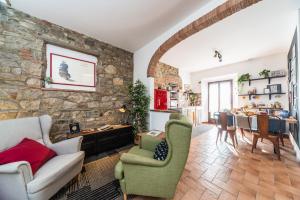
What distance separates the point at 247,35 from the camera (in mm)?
3221

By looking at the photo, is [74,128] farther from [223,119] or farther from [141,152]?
[223,119]

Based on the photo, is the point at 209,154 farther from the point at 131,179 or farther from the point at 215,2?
the point at 215,2

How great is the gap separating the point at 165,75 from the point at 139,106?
2.44 metres

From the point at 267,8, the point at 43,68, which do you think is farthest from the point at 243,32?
the point at 43,68

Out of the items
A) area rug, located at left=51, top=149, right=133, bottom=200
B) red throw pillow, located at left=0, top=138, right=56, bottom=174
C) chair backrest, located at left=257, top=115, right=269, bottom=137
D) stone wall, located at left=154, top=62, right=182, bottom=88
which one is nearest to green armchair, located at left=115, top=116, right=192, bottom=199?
area rug, located at left=51, top=149, right=133, bottom=200

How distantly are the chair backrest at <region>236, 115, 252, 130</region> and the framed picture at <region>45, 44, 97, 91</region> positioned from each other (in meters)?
4.08

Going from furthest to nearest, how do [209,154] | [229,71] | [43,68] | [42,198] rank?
[229,71] < [209,154] < [43,68] < [42,198]

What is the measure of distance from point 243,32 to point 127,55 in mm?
3093

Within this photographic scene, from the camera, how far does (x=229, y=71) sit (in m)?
5.73

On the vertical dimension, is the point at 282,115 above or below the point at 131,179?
above

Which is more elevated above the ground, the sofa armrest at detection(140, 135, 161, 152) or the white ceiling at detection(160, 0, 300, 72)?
the white ceiling at detection(160, 0, 300, 72)

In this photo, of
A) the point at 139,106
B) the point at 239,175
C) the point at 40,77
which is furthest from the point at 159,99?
the point at 40,77

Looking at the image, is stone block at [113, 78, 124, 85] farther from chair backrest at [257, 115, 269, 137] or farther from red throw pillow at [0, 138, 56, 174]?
chair backrest at [257, 115, 269, 137]

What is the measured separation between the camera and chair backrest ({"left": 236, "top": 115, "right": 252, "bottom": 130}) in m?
3.50
